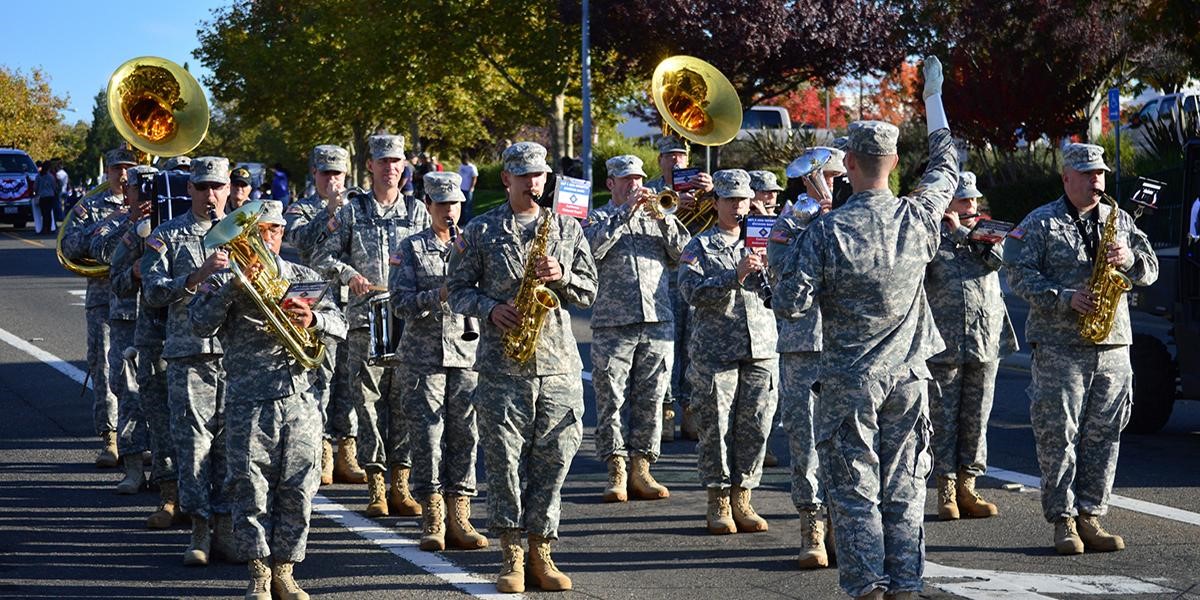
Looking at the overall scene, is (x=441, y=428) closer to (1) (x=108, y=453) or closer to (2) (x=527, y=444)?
(2) (x=527, y=444)

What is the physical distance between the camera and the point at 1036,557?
8.83m

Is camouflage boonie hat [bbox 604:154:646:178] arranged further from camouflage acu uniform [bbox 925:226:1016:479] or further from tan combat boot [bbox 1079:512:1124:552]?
tan combat boot [bbox 1079:512:1124:552]

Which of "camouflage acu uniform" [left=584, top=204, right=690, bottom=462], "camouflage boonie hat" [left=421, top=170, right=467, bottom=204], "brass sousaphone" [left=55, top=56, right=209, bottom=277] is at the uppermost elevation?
"brass sousaphone" [left=55, top=56, right=209, bottom=277]

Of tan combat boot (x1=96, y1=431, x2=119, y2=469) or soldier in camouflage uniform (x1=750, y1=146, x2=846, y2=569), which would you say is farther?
tan combat boot (x1=96, y1=431, x2=119, y2=469)

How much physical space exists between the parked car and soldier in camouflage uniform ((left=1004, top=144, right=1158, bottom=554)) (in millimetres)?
38940

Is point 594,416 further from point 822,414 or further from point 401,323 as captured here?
point 822,414

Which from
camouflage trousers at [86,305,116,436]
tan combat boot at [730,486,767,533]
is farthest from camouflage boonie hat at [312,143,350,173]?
tan combat boot at [730,486,767,533]

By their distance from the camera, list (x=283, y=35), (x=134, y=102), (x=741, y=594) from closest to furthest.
A: (x=741, y=594) → (x=134, y=102) → (x=283, y=35)

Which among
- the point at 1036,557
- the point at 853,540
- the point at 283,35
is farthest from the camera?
the point at 283,35

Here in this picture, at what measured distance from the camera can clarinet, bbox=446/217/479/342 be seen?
8.46 metres

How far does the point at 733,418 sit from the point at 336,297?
297 cm

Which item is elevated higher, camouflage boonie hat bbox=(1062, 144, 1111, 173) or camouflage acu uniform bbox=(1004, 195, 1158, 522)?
camouflage boonie hat bbox=(1062, 144, 1111, 173)

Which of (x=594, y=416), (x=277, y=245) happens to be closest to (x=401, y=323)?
(x=277, y=245)

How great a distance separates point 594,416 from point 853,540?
23.8 ft
